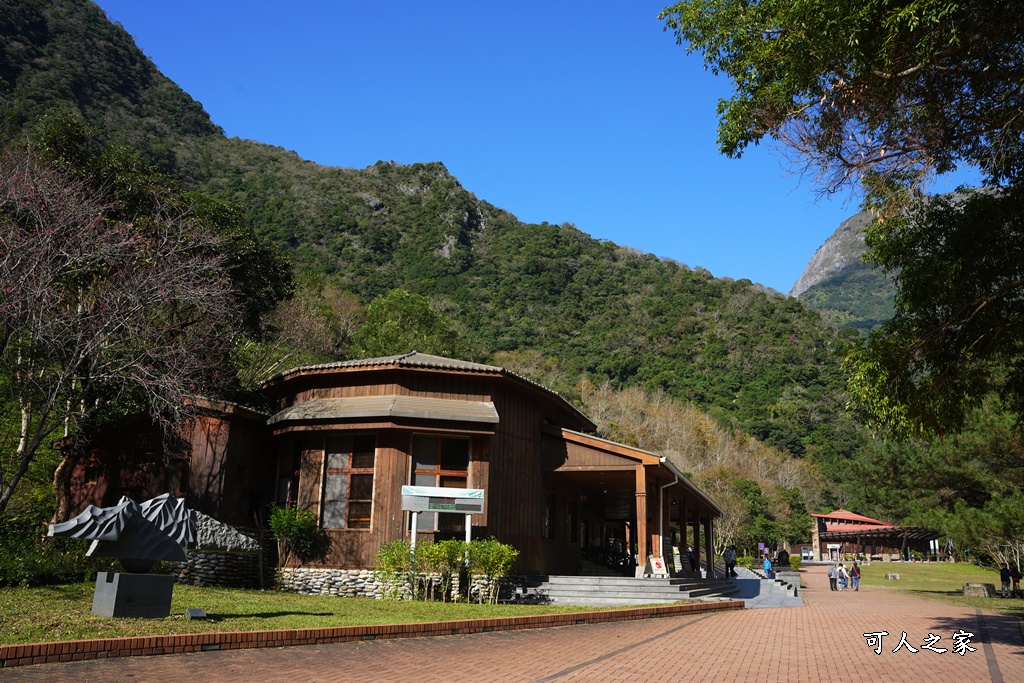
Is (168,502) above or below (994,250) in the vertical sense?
below

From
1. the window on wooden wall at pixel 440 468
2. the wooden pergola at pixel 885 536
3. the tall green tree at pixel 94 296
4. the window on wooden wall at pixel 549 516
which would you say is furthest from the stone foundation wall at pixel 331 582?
the wooden pergola at pixel 885 536

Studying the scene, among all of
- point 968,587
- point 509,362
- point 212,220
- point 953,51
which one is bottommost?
point 968,587

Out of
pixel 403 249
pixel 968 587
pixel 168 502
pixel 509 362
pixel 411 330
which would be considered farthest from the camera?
pixel 403 249

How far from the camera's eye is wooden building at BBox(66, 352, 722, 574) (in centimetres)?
1683

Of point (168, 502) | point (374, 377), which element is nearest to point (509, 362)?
point (374, 377)

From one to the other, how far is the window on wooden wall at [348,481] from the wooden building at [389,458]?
0.08ft

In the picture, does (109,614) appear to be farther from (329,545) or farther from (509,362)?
(509,362)

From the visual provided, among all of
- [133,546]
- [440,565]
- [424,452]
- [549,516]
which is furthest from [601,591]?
[133,546]

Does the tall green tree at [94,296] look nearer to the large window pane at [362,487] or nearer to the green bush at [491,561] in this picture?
the large window pane at [362,487]

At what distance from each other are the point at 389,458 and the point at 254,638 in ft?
26.5

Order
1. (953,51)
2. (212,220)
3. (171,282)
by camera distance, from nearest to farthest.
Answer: (953,51) < (171,282) < (212,220)

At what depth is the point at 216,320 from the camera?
2108 cm

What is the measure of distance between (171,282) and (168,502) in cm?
717

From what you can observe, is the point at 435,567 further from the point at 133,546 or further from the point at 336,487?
the point at 133,546
